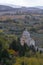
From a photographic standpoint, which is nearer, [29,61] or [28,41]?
[29,61]

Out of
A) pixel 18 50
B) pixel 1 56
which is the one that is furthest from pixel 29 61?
pixel 18 50

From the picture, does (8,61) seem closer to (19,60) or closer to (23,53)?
(19,60)

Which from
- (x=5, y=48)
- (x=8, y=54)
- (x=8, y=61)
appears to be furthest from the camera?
(x=5, y=48)

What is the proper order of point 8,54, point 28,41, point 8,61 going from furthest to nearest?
point 28,41 < point 8,54 < point 8,61

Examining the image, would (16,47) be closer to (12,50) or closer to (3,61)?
(12,50)

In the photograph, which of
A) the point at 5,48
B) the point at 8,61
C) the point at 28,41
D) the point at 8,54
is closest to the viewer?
the point at 8,61

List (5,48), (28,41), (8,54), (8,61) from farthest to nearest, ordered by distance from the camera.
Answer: (28,41)
(5,48)
(8,54)
(8,61)

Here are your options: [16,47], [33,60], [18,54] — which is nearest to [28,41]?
[16,47]

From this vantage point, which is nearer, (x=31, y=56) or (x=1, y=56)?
(x=1, y=56)

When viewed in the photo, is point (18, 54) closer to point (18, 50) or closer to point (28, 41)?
point (18, 50)
